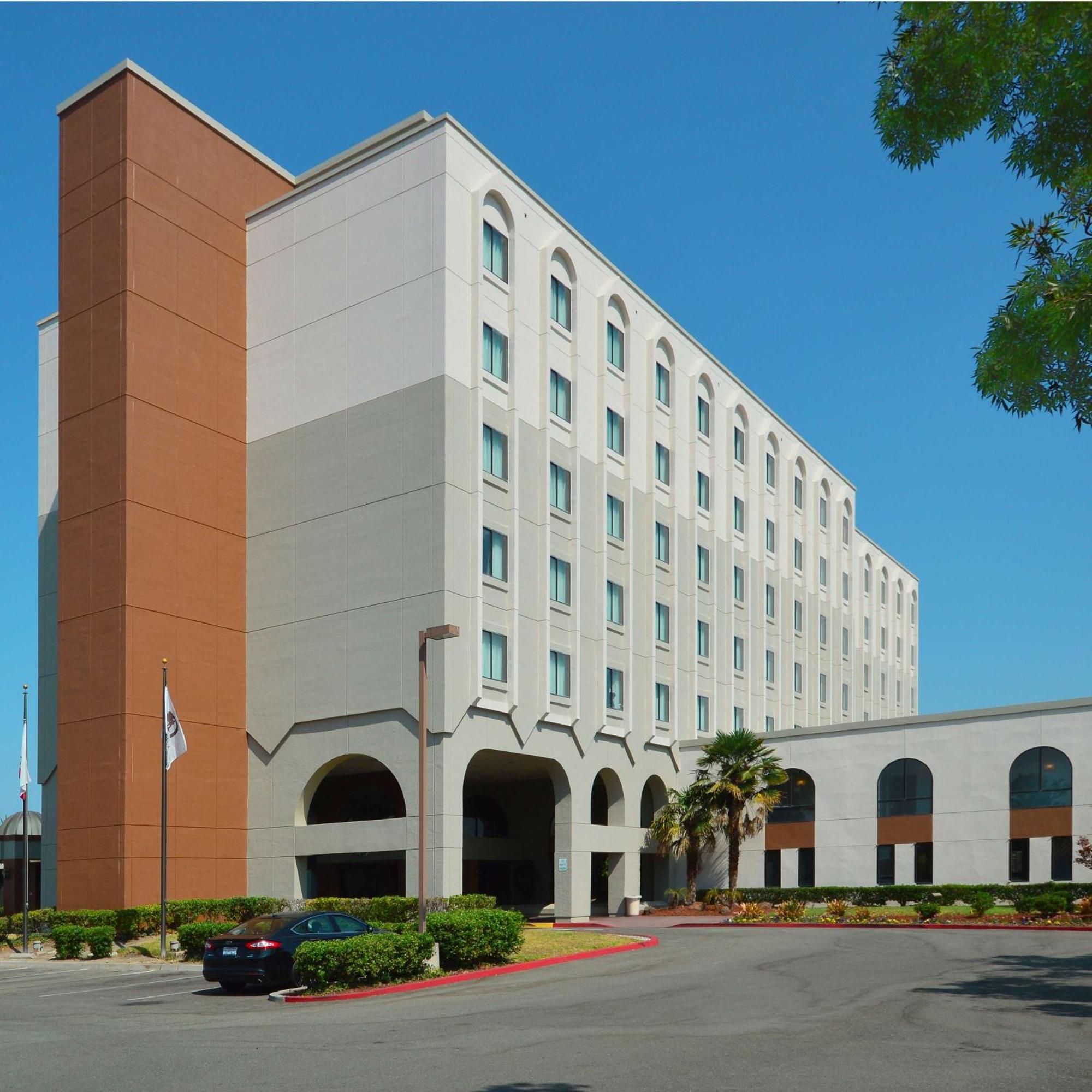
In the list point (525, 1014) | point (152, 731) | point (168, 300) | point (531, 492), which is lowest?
point (525, 1014)

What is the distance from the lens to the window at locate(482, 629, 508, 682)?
4297 cm

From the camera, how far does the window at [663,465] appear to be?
56219 mm

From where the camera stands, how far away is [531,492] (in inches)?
1836

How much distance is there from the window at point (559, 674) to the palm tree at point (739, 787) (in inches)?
318

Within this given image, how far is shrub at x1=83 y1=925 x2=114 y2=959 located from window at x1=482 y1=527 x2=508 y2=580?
53.0 feet

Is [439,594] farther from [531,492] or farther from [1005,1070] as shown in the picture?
[1005,1070]

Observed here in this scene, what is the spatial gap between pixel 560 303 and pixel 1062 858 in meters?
28.0

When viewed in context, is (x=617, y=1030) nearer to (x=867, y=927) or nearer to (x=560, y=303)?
(x=867, y=927)

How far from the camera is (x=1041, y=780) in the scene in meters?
47.3

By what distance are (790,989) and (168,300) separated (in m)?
33.0

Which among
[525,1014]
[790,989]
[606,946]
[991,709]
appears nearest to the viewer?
[525,1014]

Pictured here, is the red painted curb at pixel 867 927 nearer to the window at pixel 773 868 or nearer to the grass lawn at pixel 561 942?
the grass lawn at pixel 561 942

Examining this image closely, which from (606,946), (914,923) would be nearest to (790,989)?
(606,946)

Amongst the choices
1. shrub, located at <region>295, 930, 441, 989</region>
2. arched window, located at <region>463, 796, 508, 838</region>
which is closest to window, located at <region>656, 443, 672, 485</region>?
arched window, located at <region>463, 796, 508, 838</region>
